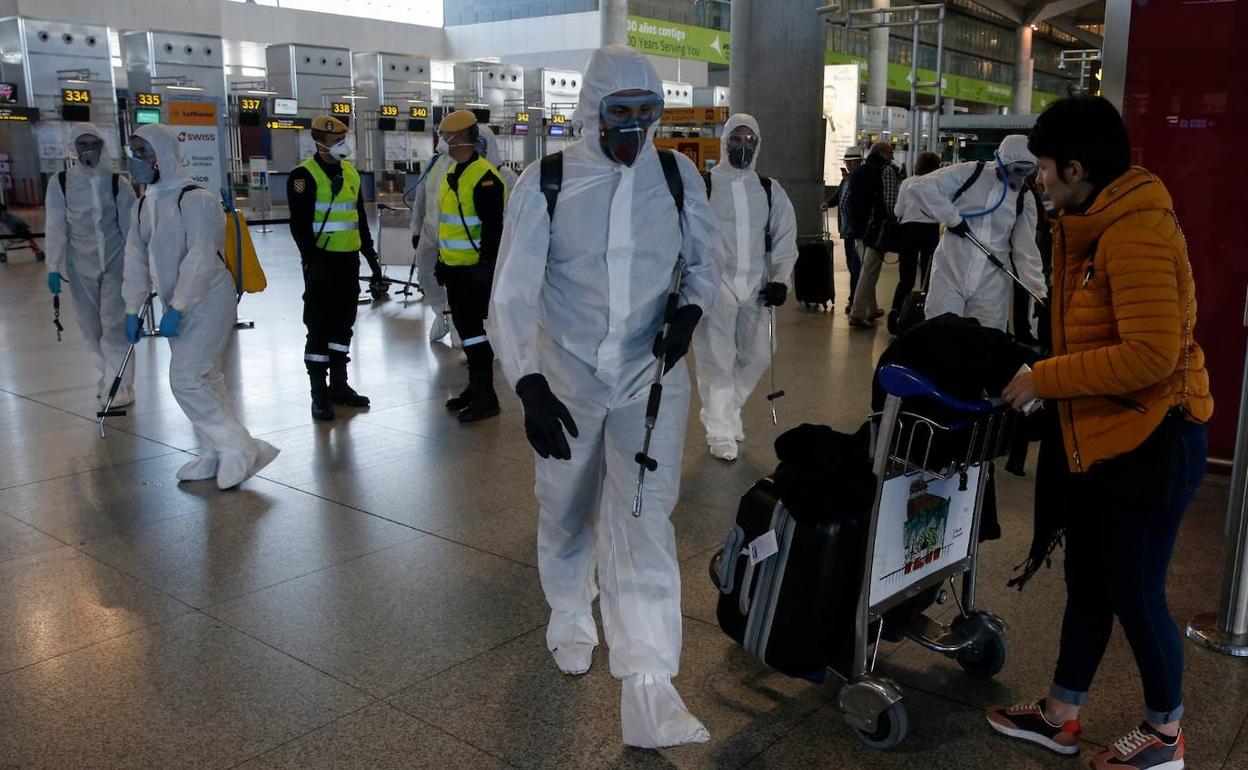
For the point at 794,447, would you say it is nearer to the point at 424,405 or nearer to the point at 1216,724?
the point at 1216,724

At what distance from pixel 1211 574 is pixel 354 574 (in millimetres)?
3378

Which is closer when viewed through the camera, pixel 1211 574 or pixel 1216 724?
pixel 1216 724

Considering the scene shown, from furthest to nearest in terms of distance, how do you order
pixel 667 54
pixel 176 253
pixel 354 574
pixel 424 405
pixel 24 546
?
1. pixel 667 54
2. pixel 424 405
3. pixel 176 253
4. pixel 24 546
5. pixel 354 574

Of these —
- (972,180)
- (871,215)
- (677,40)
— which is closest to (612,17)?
(677,40)

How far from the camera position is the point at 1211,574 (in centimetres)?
411

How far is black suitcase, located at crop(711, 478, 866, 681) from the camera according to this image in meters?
2.79

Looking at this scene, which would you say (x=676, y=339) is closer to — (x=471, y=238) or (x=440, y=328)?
(x=471, y=238)

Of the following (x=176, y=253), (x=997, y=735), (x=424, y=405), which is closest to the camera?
(x=997, y=735)

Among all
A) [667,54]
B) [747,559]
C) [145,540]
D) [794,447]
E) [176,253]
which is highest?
[667,54]

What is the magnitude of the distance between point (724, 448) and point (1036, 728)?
303 centimetres

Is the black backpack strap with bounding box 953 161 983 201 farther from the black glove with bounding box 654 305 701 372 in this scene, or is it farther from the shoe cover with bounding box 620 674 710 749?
the shoe cover with bounding box 620 674 710 749

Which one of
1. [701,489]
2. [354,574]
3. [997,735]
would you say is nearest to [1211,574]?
[997,735]

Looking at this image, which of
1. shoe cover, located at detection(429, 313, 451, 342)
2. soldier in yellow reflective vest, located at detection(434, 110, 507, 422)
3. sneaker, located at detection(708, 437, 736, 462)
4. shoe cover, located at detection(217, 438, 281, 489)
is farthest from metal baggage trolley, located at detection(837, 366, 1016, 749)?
shoe cover, located at detection(429, 313, 451, 342)

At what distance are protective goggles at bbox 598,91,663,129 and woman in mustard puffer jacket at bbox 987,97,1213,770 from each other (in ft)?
3.30
